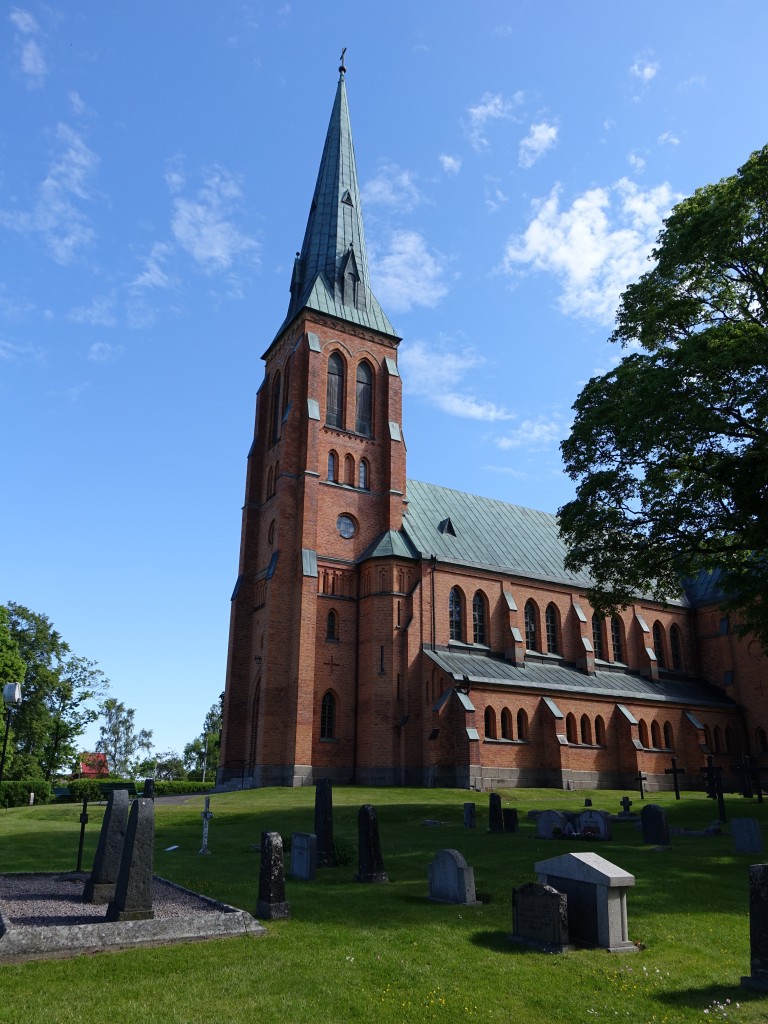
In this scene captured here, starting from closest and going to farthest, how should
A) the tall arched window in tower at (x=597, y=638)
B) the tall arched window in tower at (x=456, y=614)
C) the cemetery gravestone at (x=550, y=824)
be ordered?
1. the cemetery gravestone at (x=550, y=824)
2. the tall arched window in tower at (x=456, y=614)
3. the tall arched window in tower at (x=597, y=638)

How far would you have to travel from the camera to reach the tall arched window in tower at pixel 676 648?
45875 mm

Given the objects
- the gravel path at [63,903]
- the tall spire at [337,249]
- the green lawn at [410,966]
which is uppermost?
the tall spire at [337,249]

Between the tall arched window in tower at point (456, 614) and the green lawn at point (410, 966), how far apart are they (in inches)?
888

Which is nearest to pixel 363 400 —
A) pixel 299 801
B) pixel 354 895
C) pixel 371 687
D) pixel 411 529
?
pixel 411 529

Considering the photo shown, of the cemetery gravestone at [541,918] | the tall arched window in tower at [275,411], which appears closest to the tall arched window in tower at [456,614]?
the tall arched window in tower at [275,411]

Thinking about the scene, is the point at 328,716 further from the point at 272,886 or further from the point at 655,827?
the point at 272,886

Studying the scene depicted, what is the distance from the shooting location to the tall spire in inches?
1606

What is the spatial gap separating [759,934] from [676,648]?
41444mm

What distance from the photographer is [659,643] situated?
45875 mm

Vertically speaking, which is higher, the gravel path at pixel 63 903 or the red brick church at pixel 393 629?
the red brick church at pixel 393 629

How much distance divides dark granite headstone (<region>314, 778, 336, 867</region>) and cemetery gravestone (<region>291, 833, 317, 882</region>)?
1.00 metres

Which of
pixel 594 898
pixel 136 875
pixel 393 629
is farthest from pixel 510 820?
pixel 393 629

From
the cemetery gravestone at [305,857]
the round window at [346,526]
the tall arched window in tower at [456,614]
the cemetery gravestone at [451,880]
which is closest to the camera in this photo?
the cemetery gravestone at [451,880]

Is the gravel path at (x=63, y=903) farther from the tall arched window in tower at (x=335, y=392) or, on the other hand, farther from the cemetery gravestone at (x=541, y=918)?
the tall arched window in tower at (x=335, y=392)
